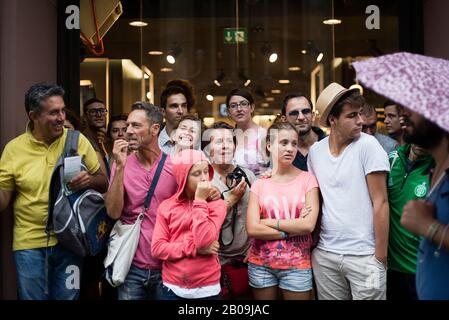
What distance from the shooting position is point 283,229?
4363 mm

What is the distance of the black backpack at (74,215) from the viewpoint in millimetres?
4316

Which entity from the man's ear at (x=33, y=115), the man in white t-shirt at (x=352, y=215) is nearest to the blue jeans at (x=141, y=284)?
the man in white t-shirt at (x=352, y=215)

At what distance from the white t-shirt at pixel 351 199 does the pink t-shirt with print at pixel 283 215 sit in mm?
139

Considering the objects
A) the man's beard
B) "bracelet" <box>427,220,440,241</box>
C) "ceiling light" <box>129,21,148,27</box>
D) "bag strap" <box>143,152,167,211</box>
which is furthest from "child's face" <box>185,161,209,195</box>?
"ceiling light" <box>129,21,148,27</box>

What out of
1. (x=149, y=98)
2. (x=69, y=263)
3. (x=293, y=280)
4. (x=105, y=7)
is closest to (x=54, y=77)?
(x=105, y=7)

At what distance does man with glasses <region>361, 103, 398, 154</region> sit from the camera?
5703mm

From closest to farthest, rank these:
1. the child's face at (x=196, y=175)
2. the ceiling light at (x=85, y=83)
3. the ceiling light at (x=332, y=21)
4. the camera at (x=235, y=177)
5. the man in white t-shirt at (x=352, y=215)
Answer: the child's face at (x=196, y=175) < the man in white t-shirt at (x=352, y=215) < the camera at (x=235, y=177) < the ceiling light at (x=85, y=83) < the ceiling light at (x=332, y=21)

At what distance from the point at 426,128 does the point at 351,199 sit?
5.32 feet

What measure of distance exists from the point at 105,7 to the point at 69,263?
3262mm

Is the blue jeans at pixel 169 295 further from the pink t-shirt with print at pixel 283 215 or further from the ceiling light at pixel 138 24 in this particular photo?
the ceiling light at pixel 138 24

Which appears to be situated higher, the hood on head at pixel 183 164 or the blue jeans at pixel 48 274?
the hood on head at pixel 183 164

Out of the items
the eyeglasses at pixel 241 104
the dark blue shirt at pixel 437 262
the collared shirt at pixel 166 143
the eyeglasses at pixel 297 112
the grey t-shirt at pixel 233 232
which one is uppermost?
the eyeglasses at pixel 241 104

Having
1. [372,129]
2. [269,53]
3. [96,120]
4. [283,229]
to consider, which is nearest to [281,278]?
[283,229]
